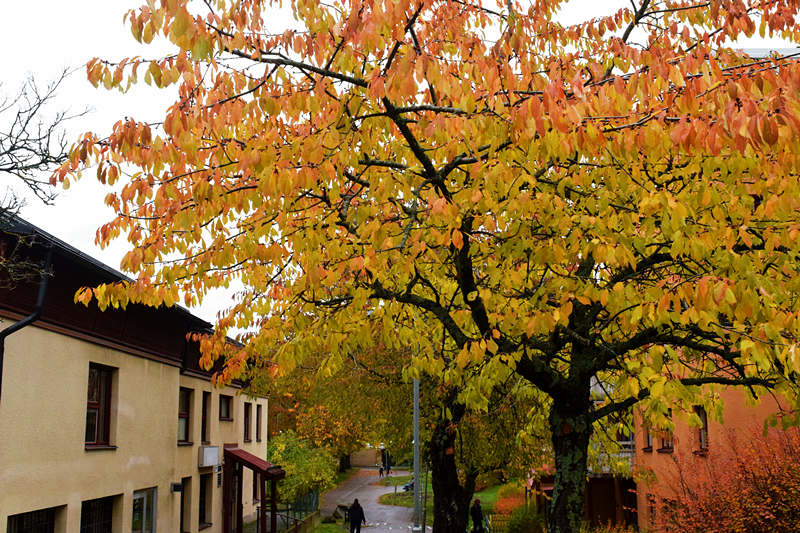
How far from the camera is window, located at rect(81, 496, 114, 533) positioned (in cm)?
1418

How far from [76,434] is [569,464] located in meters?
9.58

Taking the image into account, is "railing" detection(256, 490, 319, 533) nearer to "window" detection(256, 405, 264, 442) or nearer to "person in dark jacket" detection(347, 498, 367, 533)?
"person in dark jacket" detection(347, 498, 367, 533)

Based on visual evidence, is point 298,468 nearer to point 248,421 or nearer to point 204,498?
point 248,421

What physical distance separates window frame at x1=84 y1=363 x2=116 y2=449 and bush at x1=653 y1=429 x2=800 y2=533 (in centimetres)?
1155

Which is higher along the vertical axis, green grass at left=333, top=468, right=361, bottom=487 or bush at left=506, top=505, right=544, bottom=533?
bush at left=506, top=505, right=544, bottom=533

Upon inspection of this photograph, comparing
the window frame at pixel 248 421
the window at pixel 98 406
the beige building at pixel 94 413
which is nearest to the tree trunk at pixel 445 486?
the beige building at pixel 94 413

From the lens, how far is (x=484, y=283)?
31.7 feet

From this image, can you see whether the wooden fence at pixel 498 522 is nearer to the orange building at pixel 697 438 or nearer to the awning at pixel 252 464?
the orange building at pixel 697 438

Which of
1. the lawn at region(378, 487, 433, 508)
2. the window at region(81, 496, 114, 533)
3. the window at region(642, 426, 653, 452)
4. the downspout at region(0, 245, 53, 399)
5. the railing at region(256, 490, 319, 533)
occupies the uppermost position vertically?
the downspout at region(0, 245, 53, 399)

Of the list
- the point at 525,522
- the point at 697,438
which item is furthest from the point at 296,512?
the point at 697,438

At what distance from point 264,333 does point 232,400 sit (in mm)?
17205

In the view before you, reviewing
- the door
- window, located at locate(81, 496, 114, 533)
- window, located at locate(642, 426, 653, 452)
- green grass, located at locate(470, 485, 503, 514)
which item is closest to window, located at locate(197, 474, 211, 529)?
the door

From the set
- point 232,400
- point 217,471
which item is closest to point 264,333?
point 217,471

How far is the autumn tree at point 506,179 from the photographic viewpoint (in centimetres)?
558
